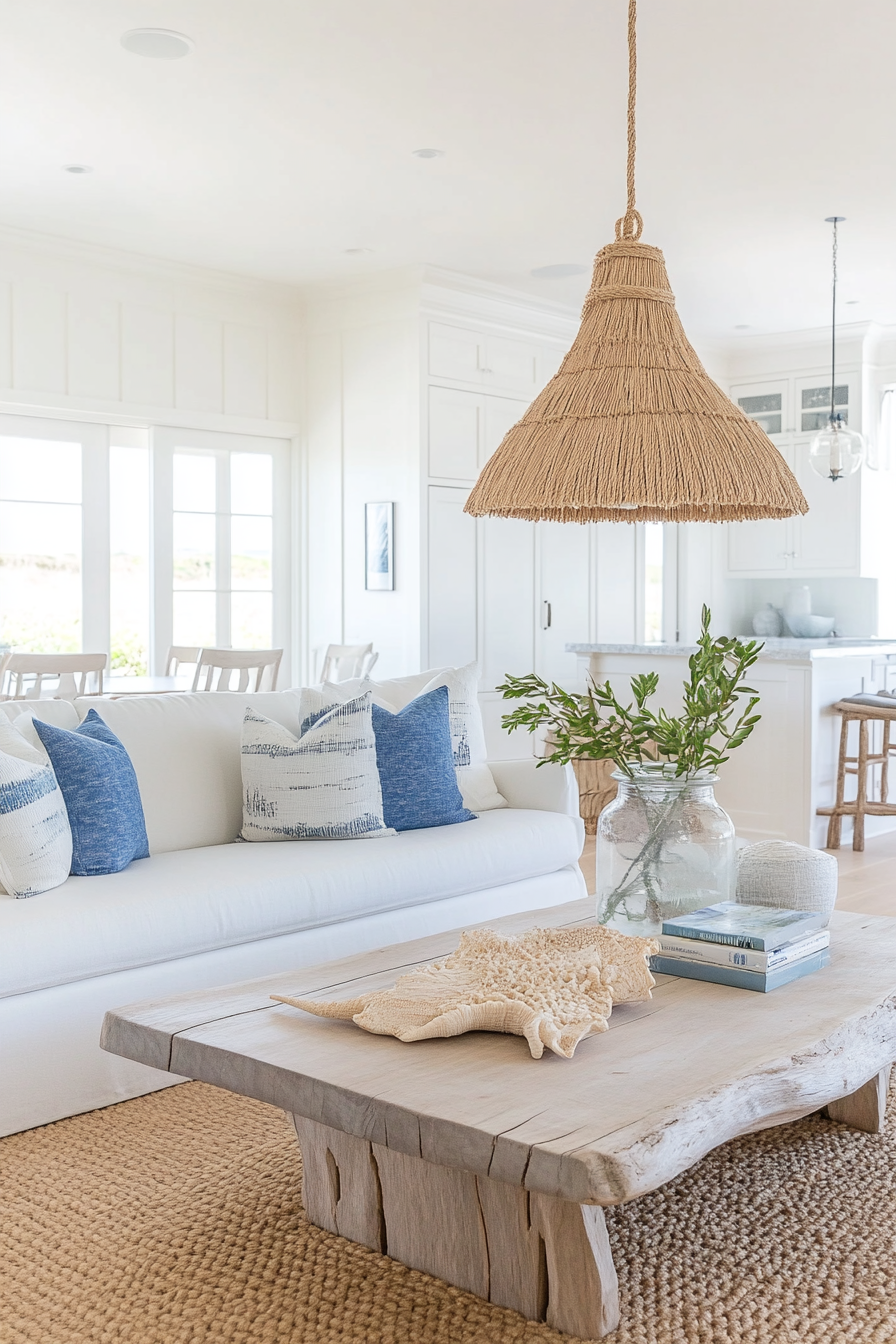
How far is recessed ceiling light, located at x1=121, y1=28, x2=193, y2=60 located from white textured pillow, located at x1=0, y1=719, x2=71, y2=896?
95.1 inches

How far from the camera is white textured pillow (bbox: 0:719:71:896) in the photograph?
2611 millimetres

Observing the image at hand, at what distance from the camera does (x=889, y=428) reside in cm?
799

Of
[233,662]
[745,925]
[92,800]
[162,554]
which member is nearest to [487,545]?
[162,554]

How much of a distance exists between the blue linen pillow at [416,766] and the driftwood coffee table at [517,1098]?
1340mm

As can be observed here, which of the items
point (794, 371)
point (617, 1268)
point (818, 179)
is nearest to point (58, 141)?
point (818, 179)

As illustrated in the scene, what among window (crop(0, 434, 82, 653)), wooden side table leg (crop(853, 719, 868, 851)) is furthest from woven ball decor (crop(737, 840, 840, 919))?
window (crop(0, 434, 82, 653))

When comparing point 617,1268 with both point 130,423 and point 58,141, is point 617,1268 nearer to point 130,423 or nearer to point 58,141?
point 58,141

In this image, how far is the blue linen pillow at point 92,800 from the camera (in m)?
2.83

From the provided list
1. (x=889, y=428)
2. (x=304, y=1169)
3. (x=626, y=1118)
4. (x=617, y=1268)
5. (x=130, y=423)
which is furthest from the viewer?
(x=889, y=428)

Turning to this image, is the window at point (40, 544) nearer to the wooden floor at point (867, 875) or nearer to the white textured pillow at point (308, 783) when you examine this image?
the wooden floor at point (867, 875)

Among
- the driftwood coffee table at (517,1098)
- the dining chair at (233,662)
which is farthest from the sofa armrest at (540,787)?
the driftwood coffee table at (517,1098)

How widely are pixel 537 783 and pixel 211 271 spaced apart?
12.8 ft

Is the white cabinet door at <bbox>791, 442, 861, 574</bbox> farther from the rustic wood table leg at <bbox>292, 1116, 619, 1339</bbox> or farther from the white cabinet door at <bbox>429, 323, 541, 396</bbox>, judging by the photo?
the rustic wood table leg at <bbox>292, 1116, 619, 1339</bbox>

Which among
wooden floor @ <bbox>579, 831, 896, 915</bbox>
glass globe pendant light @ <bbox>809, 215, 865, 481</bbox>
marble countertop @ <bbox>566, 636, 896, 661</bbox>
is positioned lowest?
wooden floor @ <bbox>579, 831, 896, 915</bbox>
